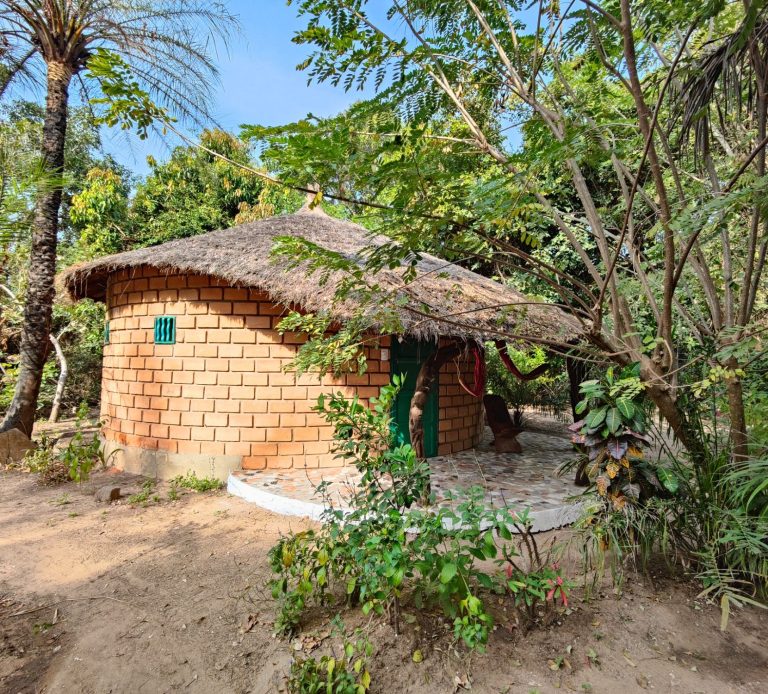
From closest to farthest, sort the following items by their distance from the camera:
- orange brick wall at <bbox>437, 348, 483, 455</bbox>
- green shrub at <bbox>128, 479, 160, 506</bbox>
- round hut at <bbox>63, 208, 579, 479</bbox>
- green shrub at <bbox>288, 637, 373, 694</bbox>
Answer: green shrub at <bbox>288, 637, 373, 694</bbox> → green shrub at <bbox>128, 479, 160, 506</bbox> → round hut at <bbox>63, 208, 579, 479</bbox> → orange brick wall at <bbox>437, 348, 483, 455</bbox>

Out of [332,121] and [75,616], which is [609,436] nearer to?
[332,121]

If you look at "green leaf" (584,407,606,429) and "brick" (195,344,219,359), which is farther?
"brick" (195,344,219,359)

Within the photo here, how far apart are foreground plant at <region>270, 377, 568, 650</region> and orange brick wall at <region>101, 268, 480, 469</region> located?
11.3 feet

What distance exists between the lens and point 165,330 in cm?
686

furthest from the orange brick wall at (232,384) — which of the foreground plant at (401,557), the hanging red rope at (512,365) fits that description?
the foreground plant at (401,557)

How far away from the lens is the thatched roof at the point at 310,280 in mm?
5806

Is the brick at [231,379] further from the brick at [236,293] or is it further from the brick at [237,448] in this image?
the brick at [236,293]

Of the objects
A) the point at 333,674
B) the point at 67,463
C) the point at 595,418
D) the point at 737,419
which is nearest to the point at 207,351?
the point at 67,463

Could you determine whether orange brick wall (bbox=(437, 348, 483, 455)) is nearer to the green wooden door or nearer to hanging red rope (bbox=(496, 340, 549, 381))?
the green wooden door

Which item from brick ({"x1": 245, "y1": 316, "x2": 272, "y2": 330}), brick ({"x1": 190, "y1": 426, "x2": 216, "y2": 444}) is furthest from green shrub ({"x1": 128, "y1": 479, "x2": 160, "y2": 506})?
brick ({"x1": 245, "y1": 316, "x2": 272, "y2": 330})

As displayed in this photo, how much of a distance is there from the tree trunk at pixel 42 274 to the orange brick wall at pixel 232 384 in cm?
269

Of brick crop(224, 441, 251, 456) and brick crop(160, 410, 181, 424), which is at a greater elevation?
brick crop(160, 410, 181, 424)

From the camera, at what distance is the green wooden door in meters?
7.18

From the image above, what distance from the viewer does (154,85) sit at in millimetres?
8008
